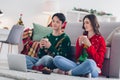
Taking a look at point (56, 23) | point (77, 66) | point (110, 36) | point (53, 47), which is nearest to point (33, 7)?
point (56, 23)

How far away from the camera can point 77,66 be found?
8.68 feet

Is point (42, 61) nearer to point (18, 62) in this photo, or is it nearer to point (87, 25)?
point (18, 62)

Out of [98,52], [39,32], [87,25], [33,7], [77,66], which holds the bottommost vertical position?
[77,66]

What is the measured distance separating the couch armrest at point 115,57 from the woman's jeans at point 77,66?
27 centimetres

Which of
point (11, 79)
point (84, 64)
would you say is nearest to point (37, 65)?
point (84, 64)

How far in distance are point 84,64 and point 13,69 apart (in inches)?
28.0

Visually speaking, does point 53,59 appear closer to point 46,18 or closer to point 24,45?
point 24,45

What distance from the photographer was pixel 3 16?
604 centimetres

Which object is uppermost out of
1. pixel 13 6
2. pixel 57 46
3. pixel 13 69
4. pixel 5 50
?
pixel 13 6

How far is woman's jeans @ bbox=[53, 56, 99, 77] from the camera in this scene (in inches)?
101

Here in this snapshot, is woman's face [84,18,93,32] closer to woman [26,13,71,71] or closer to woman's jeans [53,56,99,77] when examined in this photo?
woman [26,13,71,71]

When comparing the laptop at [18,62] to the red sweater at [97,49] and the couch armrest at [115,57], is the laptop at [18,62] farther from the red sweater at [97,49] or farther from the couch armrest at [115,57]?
the couch armrest at [115,57]

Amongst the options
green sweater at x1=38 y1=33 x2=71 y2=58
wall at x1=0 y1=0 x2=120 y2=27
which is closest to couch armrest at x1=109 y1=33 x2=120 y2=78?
green sweater at x1=38 y1=33 x2=71 y2=58

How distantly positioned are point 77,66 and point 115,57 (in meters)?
0.47
